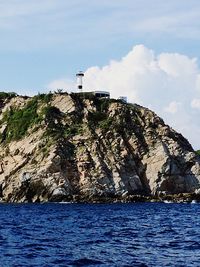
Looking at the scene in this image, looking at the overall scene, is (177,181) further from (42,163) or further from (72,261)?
(72,261)

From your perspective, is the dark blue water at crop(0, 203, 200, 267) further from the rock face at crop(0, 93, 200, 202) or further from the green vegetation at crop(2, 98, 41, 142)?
the green vegetation at crop(2, 98, 41, 142)

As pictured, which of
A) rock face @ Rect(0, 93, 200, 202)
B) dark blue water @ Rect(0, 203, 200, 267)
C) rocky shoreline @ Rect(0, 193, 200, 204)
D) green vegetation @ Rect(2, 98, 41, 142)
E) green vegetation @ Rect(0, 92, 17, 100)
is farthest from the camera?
green vegetation @ Rect(0, 92, 17, 100)

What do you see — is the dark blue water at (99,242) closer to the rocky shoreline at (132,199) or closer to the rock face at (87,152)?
the rocky shoreline at (132,199)

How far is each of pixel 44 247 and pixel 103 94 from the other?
111242 mm

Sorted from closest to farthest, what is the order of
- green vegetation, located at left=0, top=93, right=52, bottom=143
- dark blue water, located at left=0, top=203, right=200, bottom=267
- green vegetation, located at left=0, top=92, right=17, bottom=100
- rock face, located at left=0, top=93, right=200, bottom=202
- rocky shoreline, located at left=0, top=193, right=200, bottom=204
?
dark blue water, located at left=0, top=203, right=200, bottom=267 < rocky shoreline, located at left=0, top=193, right=200, bottom=204 < rock face, located at left=0, top=93, right=200, bottom=202 < green vegetation, located at left=0, top=93, right=52, bottom=143 < green vegetation, located at left=0, top=92, right=17, bottom=100

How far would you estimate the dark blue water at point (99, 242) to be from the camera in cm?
3984

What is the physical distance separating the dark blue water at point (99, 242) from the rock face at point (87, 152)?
50.1 meters

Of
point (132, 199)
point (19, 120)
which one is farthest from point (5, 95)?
point (132, 199)

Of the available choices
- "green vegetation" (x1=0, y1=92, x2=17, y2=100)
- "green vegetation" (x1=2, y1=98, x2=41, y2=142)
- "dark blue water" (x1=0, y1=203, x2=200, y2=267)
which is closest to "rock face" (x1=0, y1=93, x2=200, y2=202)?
"green vegetation" (x1=2, y1=98, x2=41, y2=142)

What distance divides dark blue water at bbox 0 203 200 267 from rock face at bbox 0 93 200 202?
50138 millimetres

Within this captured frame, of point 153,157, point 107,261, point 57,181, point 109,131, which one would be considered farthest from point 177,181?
point 107,261

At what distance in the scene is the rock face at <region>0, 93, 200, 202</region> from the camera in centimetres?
12538

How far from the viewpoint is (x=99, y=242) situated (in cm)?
4944

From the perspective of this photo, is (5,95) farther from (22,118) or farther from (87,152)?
(87,152)
